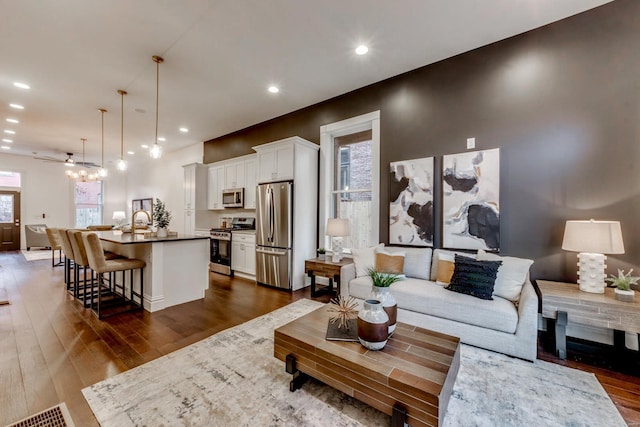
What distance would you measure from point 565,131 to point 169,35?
14.9 feet

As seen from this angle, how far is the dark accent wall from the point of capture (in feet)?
8.33

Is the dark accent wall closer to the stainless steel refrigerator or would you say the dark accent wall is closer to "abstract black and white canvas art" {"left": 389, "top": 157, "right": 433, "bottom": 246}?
"abstract black and white canvas art" {"left": 389, "top": 157, "right": 433, "bottom": 246}

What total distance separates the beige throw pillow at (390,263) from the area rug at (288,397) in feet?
3.86

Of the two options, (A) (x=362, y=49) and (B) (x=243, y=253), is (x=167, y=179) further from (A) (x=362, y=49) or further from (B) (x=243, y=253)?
(A) (x=362, y=49)

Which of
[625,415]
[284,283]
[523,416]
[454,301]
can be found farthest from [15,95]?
[625,415]

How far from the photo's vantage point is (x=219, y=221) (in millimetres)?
7262

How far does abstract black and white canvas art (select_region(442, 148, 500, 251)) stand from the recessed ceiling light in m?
1.73

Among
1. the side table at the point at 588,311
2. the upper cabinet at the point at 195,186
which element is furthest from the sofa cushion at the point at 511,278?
the upper cabinet at the point at 195,186

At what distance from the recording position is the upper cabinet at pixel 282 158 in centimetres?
448

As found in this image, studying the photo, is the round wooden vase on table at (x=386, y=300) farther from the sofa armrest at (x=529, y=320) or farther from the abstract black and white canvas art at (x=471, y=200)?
the abstract black and white canvas art at (x=471, y=200)

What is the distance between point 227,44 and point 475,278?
154 inches

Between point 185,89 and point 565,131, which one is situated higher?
point 185,89

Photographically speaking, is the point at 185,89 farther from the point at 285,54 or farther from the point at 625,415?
the point at 625,415

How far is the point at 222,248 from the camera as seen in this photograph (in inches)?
230
